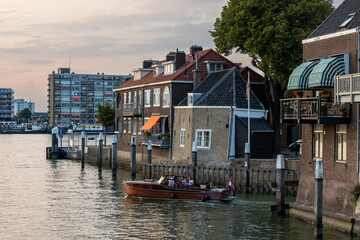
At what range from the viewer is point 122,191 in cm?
5044

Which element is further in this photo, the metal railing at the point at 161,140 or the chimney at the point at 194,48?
the chimney at the point at 194,48

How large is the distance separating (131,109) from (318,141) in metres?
42.3

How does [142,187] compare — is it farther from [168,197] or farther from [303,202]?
[303,202]

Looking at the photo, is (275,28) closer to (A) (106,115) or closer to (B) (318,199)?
(B) (318,199)

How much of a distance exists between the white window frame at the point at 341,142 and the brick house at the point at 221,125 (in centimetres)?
2174

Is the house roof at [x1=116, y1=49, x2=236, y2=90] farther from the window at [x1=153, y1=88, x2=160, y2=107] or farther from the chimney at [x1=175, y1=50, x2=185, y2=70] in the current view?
the window at [x1=153, y1=88, x2=160, y2=107]

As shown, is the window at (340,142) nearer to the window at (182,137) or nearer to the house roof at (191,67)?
the window at (182,137)

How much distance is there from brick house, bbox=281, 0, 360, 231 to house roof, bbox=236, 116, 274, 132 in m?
19.3

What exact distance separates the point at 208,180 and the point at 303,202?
601 inches

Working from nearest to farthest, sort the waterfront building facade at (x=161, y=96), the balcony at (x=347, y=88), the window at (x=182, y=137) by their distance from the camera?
the balcony at (x=347, y=88), the window at (x=182, y=137), the waterfront building facade at (x=161, y=96)

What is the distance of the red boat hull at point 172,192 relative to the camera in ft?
140

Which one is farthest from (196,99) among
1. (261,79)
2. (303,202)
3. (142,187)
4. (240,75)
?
(303,202)

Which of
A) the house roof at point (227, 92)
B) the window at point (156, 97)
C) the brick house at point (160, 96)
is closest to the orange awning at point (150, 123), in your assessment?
the brick house at point (160, 96)

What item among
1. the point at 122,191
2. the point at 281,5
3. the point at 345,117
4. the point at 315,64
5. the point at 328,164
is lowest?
the point at 122,191
